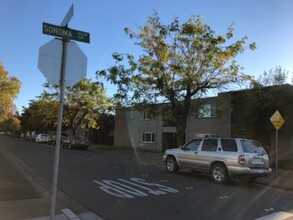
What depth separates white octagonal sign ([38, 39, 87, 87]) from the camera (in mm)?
5578

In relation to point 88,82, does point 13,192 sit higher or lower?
lower

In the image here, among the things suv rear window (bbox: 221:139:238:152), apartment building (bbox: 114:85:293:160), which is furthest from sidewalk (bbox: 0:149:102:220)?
apartment building (bbox: 114:85:293:160)

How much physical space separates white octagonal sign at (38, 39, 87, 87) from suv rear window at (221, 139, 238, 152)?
9.42 meters

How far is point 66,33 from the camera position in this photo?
225 inches

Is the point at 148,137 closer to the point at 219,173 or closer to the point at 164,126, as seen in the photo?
the point at 164,126

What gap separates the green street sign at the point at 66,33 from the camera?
5582 mm

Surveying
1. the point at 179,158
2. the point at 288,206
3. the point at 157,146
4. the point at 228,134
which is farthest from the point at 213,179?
the point at 157,146

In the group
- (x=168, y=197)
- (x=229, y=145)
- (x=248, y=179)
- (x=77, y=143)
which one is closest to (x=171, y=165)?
(x=229, y=145)

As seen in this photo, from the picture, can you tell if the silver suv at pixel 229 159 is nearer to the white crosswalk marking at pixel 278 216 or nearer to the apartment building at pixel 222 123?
the white crosswalk marking at pixel 278 216

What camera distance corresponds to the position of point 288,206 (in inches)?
385

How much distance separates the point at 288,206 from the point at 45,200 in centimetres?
639

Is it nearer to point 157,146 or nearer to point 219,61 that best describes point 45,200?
point 219,61

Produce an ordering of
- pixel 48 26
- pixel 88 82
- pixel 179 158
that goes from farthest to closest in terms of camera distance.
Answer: pixel 88 82, pixel 179 158, pixel 48 26

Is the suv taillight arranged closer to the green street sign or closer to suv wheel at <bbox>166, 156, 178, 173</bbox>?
suv wheel at <bbox>166, 156, 178, 173</bbox>
